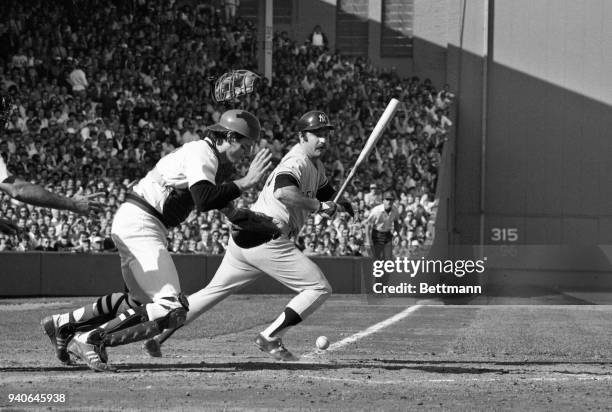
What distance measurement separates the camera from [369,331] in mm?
13875

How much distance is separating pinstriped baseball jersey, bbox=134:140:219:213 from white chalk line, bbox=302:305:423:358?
2484 mm

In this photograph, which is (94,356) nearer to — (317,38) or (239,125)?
(239,125)

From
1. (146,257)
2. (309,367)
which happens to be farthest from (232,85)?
(309,367)

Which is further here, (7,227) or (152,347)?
(152,347)

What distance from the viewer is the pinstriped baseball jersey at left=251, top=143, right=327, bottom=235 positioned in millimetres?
9477

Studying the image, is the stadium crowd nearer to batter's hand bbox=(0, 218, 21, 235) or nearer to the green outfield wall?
the green outfield wall

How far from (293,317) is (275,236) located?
2.64ft

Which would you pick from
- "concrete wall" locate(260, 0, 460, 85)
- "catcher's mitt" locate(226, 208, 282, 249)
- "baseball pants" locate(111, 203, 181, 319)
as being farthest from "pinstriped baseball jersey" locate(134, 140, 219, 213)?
"concrete wall" locate(260, 0, 460, 85)

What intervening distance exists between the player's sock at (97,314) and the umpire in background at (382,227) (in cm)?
1399

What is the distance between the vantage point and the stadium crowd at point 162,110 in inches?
930

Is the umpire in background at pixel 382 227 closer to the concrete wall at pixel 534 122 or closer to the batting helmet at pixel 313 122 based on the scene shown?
the batting helmet at pixel 313 122

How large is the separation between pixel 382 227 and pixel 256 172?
48.2 ft

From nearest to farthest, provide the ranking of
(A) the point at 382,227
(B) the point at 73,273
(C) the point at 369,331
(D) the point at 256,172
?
(D) the point at 256,172 → (C) the point at 369,331 → (B) the point at 73,273 → (A) the point at 382,227

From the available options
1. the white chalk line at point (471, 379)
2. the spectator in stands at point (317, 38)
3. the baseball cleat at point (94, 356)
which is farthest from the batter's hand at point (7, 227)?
the spectator in stands at point (317, 38)
